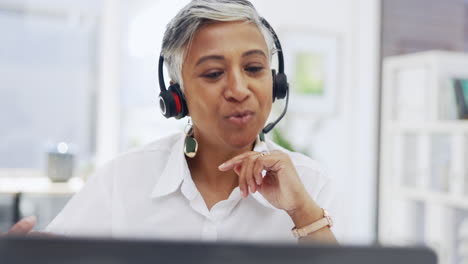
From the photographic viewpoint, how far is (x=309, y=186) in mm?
873

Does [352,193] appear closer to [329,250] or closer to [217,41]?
[217,41]

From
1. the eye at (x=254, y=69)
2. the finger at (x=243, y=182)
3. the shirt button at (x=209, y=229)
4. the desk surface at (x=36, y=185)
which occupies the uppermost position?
the eye at (x=254, y=69)

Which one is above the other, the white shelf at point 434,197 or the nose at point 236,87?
the nose at point 236,87

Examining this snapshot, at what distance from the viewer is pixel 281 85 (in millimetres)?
888

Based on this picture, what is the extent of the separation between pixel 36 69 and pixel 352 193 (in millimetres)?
1863

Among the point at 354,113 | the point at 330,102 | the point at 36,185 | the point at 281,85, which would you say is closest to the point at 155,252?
the point at 281,85

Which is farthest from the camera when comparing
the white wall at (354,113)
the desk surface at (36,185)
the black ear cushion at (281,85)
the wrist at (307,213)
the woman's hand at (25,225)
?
the white wall at (354,113)

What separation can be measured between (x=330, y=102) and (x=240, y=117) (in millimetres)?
1953

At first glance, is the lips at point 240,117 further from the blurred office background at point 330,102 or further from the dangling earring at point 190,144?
the blurred office background at point 330,102

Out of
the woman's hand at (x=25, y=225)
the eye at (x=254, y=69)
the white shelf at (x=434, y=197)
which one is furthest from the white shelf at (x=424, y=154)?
the woman's hand at (x=25, y=225)

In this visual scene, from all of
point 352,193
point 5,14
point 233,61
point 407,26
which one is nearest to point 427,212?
point 352,193

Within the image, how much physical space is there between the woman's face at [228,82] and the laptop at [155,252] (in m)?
0.49

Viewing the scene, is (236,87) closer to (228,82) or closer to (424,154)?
(228,82)

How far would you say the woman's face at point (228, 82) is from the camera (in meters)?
0.78
